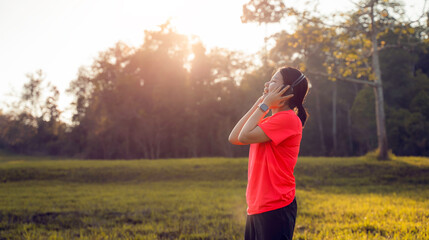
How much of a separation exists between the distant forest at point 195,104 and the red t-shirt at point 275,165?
24844mm

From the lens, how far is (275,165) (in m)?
2.81

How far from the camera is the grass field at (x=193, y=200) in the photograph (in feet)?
21.6

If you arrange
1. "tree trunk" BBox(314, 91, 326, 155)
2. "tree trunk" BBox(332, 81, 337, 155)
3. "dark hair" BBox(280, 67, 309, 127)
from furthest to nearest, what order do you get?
"tree trunk" BBox(314, 91, 326, 155)
"tree trunk" BBox(332, 81, 337, 155)
"dark hair" BBox(280, 67, 309, 127)

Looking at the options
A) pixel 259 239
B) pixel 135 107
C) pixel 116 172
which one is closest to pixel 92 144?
pixel 135 107

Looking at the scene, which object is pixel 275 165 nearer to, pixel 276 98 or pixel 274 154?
pixel 274 154

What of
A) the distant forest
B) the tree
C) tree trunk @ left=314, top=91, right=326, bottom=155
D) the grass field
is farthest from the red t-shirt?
tree trunk @ left=314, top=91, right=326, bottom=155

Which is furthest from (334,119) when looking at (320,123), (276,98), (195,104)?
(276,98)

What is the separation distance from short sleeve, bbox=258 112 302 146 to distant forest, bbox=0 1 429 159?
24839mm

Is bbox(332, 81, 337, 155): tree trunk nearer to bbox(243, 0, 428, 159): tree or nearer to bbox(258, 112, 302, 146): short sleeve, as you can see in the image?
bbox(243, 0, 428, 159): tree

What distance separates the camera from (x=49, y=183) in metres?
16.0

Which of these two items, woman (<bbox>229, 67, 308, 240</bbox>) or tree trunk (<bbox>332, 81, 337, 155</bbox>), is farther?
tree trunk (<bbox>332, 81, 337, 155</bbox>)

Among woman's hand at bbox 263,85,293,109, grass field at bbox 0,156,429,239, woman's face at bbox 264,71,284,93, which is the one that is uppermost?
woman's face at bbox 264,71,284,93

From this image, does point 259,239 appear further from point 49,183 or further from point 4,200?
point 49,183

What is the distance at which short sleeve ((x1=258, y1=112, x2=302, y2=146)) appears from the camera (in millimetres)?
2752
